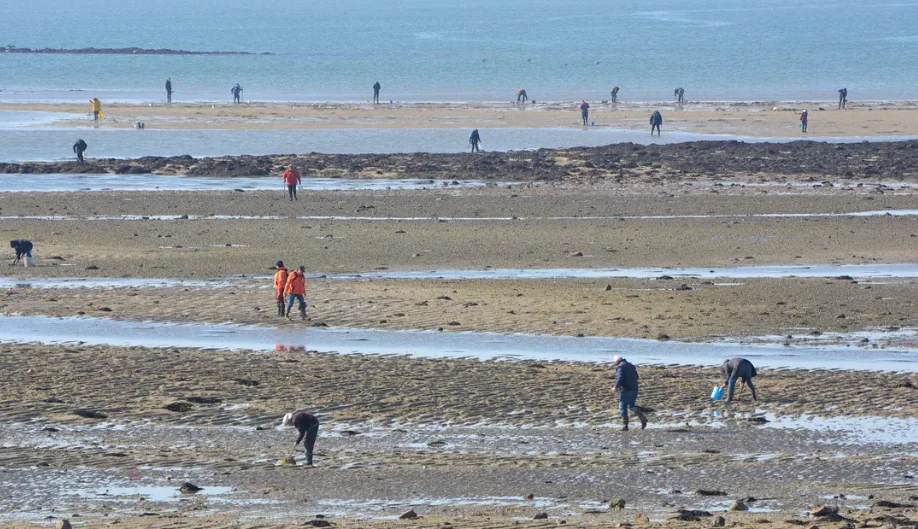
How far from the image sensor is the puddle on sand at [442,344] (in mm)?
19766

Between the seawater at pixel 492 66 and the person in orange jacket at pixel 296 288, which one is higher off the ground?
the seawater at pixel 492 66

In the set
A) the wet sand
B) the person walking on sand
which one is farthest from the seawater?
the person walking on sand

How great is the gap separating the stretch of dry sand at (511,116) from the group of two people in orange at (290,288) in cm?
3806

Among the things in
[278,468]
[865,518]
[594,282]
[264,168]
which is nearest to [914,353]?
[594,282]

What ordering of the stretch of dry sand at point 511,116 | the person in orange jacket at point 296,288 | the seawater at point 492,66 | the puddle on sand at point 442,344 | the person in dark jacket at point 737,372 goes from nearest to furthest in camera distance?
the person in dark jacket at point 737,372 < the puddle on sand at point 442,344 < the person in orange jacket at point 296,288 < the stretch of dry sand at point 511,116 < the seawater at point 492,66

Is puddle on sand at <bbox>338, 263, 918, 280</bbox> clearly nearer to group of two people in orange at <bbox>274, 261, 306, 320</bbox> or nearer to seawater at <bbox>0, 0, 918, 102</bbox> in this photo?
group of two people in orange at <bbox>274, 261, 306, 320</bbox>

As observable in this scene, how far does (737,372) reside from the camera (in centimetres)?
1673

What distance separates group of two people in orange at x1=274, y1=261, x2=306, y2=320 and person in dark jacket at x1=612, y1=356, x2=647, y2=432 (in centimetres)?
783

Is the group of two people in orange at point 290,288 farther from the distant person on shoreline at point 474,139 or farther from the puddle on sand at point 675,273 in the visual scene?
the distant person on shoreline at point 474,139

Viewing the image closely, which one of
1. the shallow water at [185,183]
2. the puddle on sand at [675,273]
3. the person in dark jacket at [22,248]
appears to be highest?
the shallow water at [185,183]

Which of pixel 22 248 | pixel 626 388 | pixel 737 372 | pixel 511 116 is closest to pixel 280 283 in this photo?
pixel 22 248

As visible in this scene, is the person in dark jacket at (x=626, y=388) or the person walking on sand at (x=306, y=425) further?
the person in dark jacket at (x=626, y=388)

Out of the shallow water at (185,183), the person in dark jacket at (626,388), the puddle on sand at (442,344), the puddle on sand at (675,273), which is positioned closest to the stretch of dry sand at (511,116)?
the shallow water at (185,183)

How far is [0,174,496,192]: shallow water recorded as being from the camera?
41219 mm
